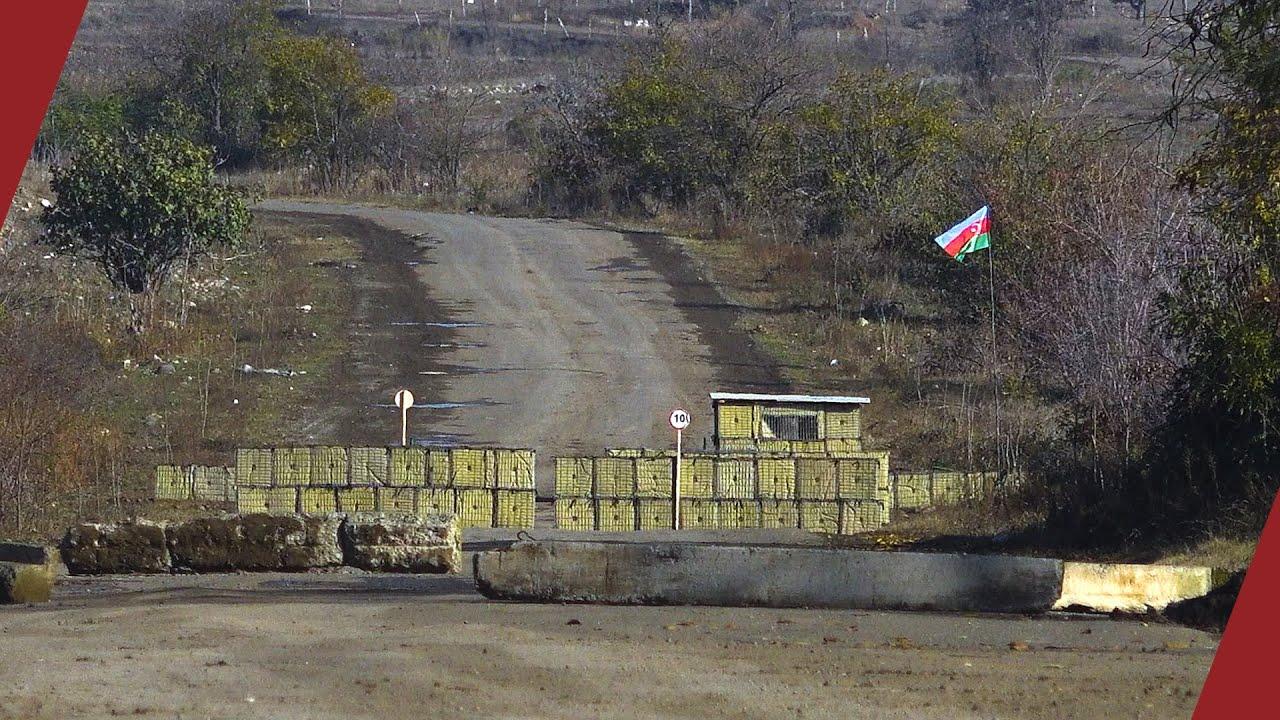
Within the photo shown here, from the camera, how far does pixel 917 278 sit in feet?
133

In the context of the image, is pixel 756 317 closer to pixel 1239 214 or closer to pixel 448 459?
pixel 448 459

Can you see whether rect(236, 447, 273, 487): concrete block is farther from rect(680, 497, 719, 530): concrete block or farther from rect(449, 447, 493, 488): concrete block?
rect(680, 497, 719, 530): concrete block

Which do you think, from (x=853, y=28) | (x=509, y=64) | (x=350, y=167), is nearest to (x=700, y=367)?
(x=350, y=167)

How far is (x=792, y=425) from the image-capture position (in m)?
26.1

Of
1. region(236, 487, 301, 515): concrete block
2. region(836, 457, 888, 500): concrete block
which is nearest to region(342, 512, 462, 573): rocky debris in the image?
region(236, 487, 301, 515): concrete block

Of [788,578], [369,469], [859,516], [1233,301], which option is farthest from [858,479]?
[788,578]

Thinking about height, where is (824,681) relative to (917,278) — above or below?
below

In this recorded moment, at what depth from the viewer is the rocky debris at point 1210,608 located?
39.5 feet

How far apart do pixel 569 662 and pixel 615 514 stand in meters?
13.5

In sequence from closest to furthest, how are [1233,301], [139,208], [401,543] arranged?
[401,543] < [1233,301] < [139,208]

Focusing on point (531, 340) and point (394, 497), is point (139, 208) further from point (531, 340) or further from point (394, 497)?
point (394, 497)

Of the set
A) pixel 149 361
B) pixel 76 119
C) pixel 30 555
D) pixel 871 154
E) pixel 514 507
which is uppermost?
pixel 76 119

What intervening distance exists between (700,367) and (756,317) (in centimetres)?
460

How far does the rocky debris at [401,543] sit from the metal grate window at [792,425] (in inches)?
436
